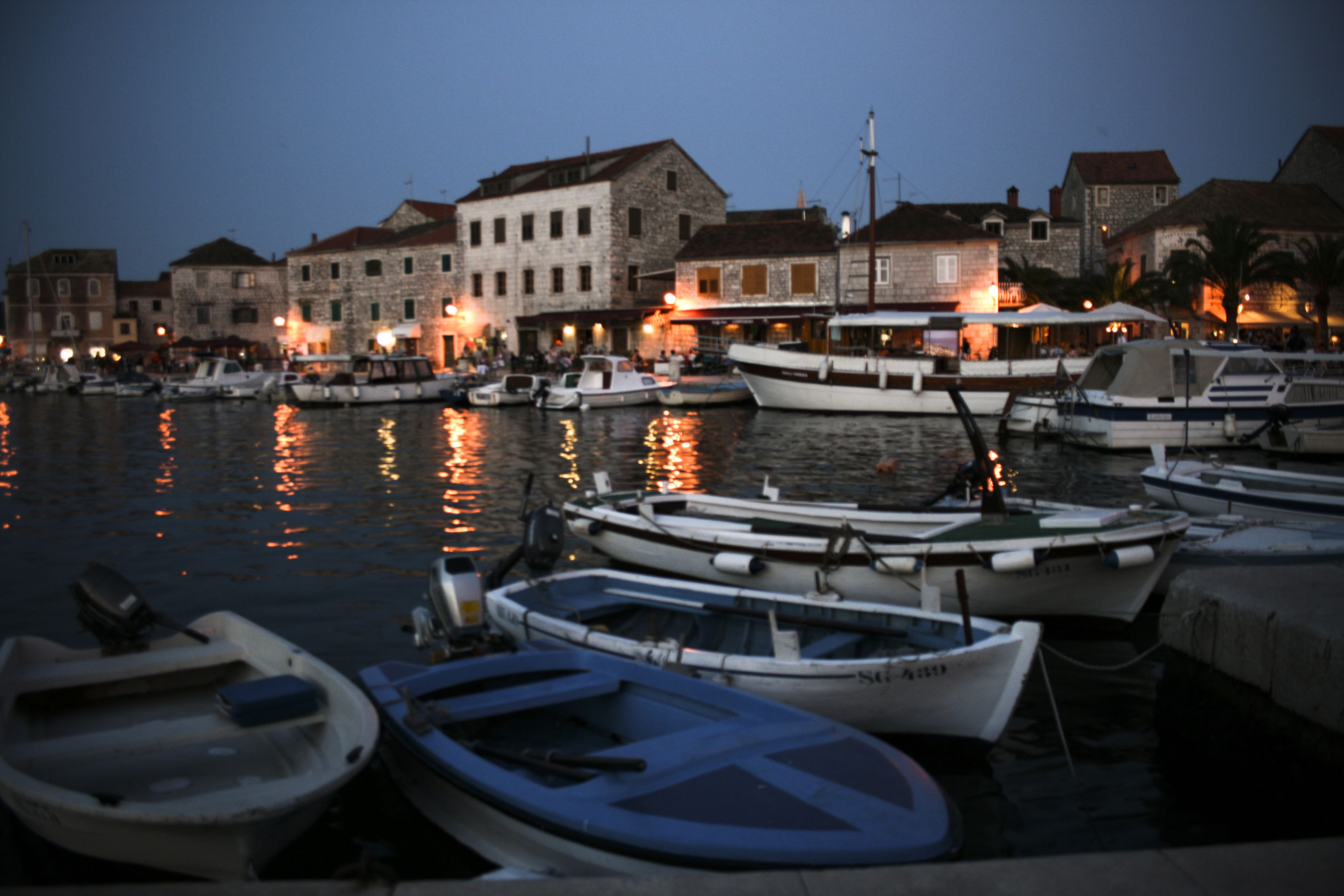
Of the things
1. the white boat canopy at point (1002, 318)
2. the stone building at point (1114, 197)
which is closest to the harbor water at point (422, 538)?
the white boat canopy at point (1002, 318)

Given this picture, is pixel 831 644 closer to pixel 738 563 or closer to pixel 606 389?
pixel 738 563

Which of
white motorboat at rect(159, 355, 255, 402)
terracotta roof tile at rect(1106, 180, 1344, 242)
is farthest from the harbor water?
terracotta roof tile at rect(1106, 180, 1344, 242)

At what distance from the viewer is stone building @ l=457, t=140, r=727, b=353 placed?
153ft

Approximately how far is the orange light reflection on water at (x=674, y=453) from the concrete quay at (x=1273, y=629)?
6.55 metres

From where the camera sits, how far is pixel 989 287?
134 ft

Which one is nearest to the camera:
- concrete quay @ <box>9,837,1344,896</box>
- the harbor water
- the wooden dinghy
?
concrete quay @ <box>9,837,1344,896</box>


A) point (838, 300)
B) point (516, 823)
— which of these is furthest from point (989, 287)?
point (516, 823)

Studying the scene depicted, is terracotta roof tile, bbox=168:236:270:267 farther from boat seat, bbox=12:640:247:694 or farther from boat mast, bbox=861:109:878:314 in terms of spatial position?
boat seat, bbox=12:640:247:694

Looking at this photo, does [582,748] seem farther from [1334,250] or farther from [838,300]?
[1334,250]

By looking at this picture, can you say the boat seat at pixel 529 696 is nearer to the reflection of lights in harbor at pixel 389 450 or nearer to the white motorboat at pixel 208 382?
the reflection of lights in harbor at pixel 389 450

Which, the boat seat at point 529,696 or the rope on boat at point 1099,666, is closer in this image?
the boat seat at point 529,696

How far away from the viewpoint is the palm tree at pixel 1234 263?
4109 centimetres

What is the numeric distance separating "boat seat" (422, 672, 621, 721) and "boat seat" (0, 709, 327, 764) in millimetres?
694

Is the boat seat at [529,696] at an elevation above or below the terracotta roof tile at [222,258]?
below
